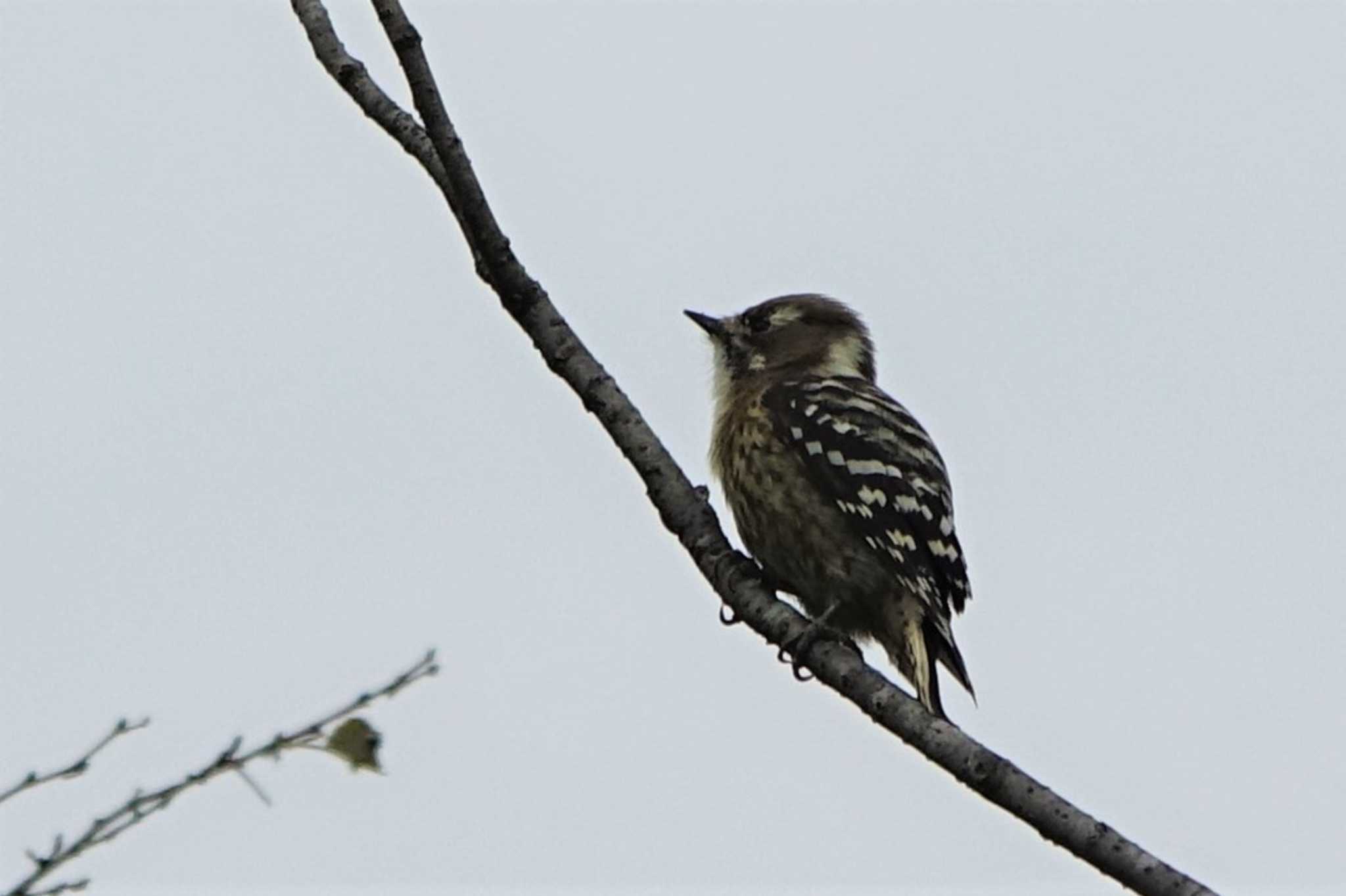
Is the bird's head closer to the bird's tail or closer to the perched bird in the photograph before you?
the perched bird

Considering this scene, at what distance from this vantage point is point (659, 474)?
521cm

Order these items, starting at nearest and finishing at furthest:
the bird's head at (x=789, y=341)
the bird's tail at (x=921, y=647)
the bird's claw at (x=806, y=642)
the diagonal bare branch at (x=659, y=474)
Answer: the diagonal bare branch at (x=659, y=474), the bird's claw at (x=806, y=642), the bird's tail at (x=921, y=647), the bird's head at (x=789, y=341)

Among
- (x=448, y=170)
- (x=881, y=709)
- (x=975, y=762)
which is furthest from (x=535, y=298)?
(x=975, y=762)

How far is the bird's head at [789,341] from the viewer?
7953mm

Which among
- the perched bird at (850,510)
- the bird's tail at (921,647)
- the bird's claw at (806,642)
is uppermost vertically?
the perched bird at (850,510)

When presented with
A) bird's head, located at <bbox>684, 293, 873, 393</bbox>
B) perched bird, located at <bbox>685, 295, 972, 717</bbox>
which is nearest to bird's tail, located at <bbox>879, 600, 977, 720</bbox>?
perched bird, located at <bbox>685, 295, 972, 717</bbox>

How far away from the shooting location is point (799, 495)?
22.4 feet

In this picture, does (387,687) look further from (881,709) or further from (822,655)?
Result: (822,655)

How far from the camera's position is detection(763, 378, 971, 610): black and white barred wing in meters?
6.70

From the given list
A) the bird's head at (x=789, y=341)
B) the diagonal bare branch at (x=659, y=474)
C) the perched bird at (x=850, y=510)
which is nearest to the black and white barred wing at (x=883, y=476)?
the perched bird at (x=850, y=510)

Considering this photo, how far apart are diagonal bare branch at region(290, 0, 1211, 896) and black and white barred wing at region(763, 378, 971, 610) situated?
943 millimetres

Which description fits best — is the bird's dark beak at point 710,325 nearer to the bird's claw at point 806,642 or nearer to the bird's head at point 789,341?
the bird's head at point 789,341

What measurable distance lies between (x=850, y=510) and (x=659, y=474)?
1.67 m

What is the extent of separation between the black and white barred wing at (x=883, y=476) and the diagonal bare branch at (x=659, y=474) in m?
0.94
